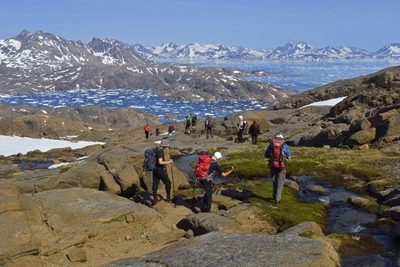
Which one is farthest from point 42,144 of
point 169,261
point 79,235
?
point 169,261

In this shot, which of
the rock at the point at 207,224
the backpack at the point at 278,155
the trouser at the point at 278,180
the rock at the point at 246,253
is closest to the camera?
the rock at the point at 246,253

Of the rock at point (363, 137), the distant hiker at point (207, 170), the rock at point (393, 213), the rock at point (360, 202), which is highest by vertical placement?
the distant hiker at point (207, 170)

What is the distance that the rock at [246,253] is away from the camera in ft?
35.3

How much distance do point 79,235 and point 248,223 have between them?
297 inches

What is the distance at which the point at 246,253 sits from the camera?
11.3m

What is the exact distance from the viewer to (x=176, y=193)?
23672mm

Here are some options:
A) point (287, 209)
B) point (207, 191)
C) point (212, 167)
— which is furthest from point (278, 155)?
point (207, 191)

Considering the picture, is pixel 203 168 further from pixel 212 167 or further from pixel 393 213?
pixel 393 213

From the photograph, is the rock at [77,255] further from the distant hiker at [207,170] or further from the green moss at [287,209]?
the green moss at [287,209]

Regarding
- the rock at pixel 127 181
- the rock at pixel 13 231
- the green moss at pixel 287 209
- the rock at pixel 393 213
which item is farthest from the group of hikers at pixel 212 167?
the rock at pixel 13 231

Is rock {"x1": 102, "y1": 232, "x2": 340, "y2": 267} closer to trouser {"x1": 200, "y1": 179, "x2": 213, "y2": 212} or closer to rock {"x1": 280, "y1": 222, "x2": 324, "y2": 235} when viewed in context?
rock {"x1": 280, "y1": 222, "x2": 324, "y2": 235}

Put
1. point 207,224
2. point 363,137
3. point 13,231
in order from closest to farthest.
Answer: point 13,231 < point 207,224 < point 363,137

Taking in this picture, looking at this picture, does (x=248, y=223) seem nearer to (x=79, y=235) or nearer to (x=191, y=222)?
(x=191, y=222)

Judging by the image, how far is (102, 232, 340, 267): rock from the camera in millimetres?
10750
